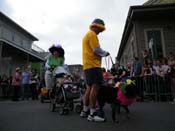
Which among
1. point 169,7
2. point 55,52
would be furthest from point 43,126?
point 169,7

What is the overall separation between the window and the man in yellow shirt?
340 inches

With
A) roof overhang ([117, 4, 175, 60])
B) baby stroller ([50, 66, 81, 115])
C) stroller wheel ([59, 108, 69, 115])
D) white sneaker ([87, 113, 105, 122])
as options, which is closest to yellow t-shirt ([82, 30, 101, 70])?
white sneaker ([87, 113, 105, 122])

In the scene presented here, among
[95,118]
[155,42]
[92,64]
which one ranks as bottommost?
[95,118]

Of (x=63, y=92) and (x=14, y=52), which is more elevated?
(x=14, y=52)

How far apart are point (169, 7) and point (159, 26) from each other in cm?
118

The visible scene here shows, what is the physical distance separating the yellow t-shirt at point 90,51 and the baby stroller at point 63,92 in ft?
3.88

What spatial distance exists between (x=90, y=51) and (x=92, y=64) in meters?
0.27

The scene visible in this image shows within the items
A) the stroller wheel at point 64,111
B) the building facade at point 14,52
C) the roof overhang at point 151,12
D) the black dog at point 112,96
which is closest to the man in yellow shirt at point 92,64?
the black dog at point 112,96

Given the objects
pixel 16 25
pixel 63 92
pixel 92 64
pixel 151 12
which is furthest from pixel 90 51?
pixel 16 25

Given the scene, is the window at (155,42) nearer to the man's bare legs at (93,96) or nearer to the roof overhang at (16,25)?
the man's bare legs at (93,96)

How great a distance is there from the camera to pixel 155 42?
519 inches

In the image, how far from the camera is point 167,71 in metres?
8.91

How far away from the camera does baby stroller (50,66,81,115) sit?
5539 mm

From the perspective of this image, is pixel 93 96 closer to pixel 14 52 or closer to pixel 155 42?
pixel 155 42
